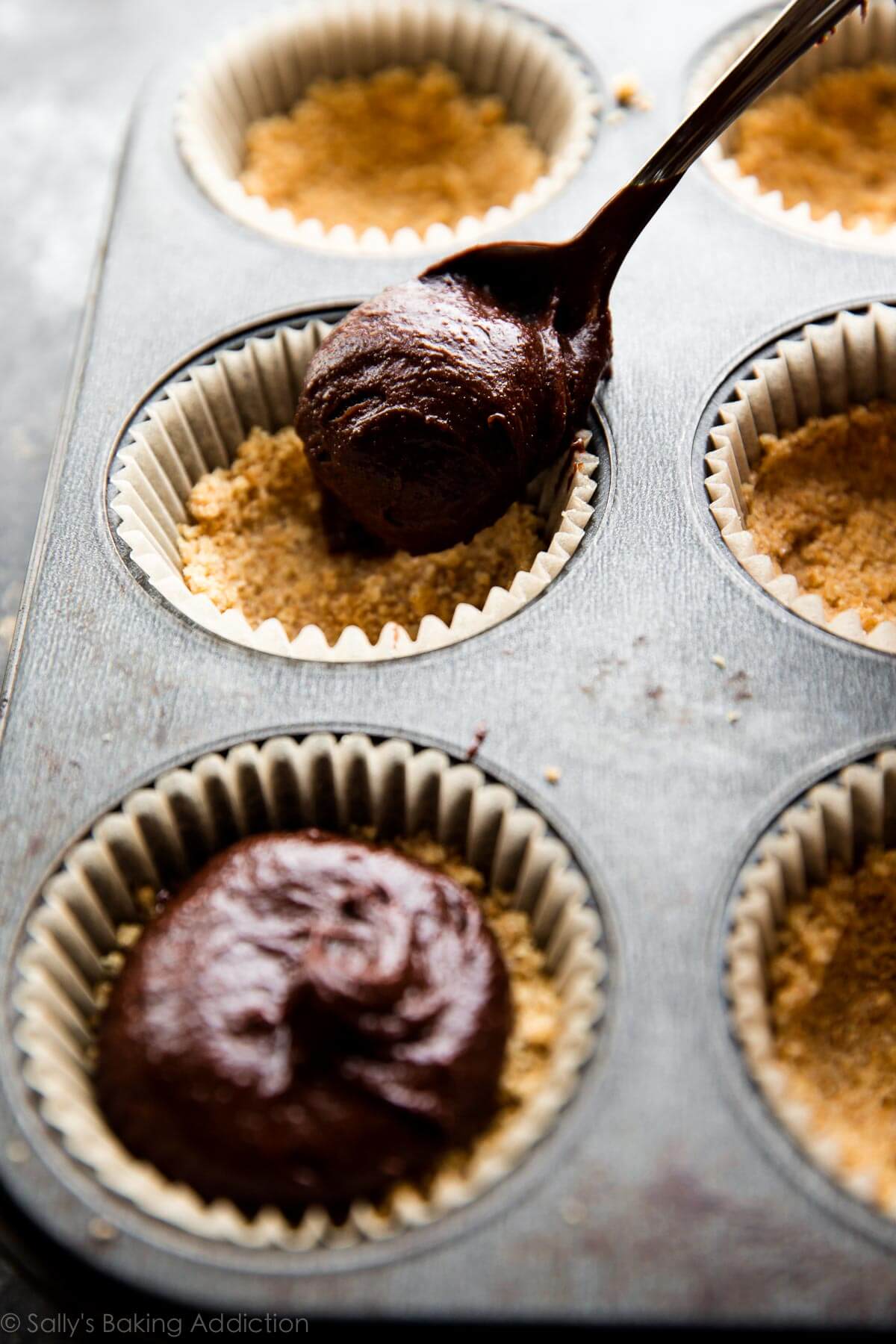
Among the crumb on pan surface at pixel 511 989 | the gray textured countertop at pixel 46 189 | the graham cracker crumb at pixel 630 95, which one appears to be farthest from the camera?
the gray textured countertop at pixel 46 189

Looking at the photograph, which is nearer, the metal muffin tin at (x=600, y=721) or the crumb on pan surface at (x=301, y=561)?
the metal muffin tin at (x=600, y=721)

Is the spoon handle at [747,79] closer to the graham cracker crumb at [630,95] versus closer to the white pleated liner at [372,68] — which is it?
the white pleated liner at [372,68]

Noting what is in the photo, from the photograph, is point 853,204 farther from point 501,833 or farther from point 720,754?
point 501,833

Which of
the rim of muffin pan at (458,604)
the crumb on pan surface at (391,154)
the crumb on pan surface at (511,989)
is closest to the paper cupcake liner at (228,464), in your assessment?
the rim of muffin pan at (458,604)

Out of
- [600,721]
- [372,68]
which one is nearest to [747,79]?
[600,721]

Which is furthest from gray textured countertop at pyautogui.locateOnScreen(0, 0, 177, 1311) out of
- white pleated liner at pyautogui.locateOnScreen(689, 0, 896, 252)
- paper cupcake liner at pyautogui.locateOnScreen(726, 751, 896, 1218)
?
paper cupcake liner at pyautogui.locateOnScreen(726, 751, 896, 1218)
